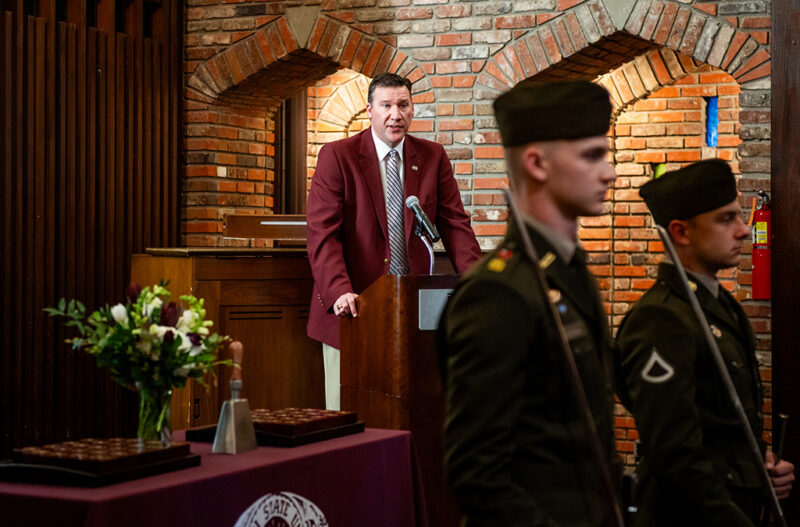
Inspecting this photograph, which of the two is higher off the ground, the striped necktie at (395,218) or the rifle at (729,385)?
the striped necktie at (395,218)

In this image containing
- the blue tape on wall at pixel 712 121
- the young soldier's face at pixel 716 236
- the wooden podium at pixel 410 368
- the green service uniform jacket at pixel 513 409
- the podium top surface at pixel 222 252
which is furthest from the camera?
the blue tape on wall at pixel 712 121

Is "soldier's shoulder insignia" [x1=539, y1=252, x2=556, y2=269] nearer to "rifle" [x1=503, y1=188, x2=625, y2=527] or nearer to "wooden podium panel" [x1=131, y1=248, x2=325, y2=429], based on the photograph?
"rifle" [x1=503, y1=188, x2=625, y2=527]

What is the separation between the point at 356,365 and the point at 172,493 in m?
1.97

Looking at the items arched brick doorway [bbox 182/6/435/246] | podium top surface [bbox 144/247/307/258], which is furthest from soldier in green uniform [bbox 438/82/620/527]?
arched brick doorway [bbox 182/6/435/246]

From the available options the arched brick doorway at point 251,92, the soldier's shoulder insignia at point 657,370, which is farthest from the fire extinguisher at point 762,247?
the soldier's shoulder insignia at point 657,370

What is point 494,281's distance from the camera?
150 centimetres

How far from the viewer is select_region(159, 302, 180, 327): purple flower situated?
252cm

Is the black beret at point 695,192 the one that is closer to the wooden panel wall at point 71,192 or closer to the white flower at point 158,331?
the white flower at point 158,331

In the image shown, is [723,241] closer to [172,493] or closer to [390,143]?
[172,493]

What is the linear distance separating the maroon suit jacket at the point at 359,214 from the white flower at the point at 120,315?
6.18 ft

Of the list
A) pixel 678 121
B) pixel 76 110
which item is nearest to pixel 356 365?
pixel 76 110

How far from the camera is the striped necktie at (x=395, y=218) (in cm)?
442

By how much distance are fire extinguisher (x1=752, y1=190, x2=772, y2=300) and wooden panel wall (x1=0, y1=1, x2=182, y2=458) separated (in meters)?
3.17

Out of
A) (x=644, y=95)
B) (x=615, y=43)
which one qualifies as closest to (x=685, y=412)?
(x=615, y=43)
